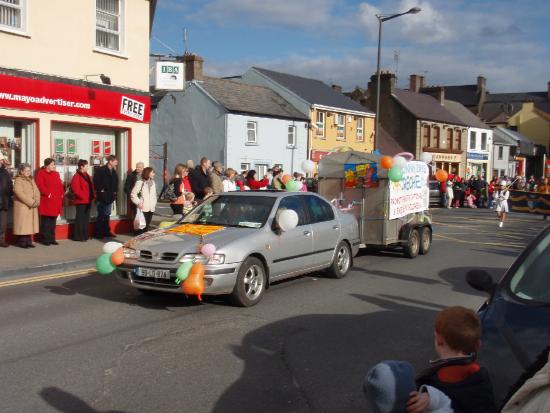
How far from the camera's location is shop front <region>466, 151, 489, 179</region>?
189 feet

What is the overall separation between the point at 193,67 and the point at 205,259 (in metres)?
29.4

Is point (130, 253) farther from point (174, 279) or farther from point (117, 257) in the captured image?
point (174, 279)

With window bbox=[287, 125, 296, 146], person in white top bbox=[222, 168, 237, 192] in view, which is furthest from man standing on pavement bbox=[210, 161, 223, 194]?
window bbox=[287, 125, 296, 146]

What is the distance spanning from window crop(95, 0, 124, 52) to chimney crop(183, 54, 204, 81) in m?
19.7

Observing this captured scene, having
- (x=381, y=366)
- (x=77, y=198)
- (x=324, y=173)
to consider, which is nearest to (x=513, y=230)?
(x=324, y=173)

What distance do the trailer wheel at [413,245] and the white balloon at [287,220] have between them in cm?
501

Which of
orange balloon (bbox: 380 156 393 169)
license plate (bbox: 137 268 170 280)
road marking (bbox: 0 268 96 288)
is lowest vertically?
road marking (bbox: 0 268 96 288)

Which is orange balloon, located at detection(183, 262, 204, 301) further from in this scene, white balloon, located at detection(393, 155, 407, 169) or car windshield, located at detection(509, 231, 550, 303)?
white balloon, located at detection(393, 155, 407, 169)

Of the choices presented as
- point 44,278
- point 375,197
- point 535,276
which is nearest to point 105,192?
point 44,278

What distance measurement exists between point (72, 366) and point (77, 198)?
8684 mm

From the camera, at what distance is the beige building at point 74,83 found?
13258 millimetres

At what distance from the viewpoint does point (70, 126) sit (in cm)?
1470

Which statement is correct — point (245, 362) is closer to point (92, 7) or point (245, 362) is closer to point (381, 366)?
point (381, 366)

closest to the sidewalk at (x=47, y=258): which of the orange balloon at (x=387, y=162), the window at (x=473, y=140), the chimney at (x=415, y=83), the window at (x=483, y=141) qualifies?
the orange balloon at (x=387, y=162)
